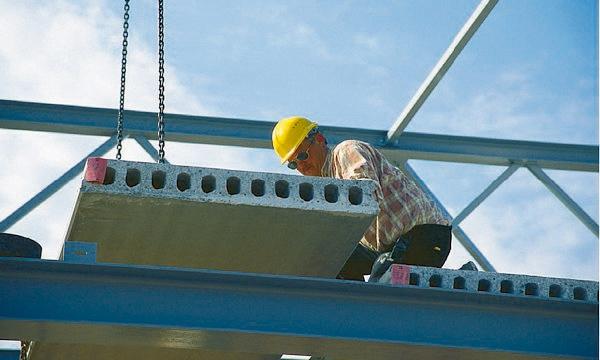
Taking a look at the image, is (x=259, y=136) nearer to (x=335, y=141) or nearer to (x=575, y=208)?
(x=335, y=141)

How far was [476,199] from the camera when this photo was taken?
472 inches

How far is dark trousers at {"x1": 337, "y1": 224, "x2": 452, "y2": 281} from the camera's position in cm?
827

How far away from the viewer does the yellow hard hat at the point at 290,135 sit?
8.77 metres

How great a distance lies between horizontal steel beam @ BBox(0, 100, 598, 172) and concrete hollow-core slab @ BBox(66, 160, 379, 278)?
410 cm

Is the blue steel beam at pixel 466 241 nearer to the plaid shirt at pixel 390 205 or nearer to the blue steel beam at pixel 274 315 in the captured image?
the plaid shirt at pixel 390 205

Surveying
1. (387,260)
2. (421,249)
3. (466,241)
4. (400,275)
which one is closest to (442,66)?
(466,241)

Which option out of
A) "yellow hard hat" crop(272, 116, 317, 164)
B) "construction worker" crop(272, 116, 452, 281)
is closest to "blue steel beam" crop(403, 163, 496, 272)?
"yellow hard hat" crop(272, 116, 317, 164)

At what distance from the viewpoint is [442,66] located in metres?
11.6

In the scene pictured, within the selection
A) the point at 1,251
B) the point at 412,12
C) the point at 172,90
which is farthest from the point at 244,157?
the point at 1,251

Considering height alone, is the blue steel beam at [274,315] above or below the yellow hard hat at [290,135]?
below

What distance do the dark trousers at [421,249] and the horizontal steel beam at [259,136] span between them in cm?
367

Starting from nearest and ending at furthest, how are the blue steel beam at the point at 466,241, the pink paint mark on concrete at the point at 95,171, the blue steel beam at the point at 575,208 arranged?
the pink paint mark on concrete at the point at 95,171 → the blue steel beam at the point at 466,241 → the blue steel beam at the point at 575,208

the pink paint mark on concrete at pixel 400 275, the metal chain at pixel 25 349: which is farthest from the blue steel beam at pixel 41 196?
the pink paint mark on concrete at pixel 400 275

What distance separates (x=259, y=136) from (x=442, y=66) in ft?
5.92
